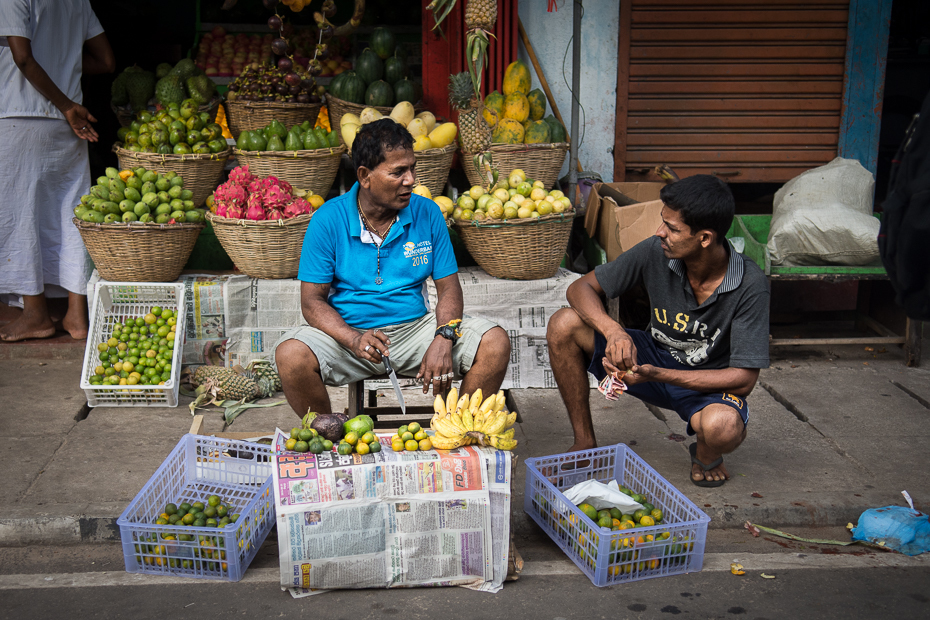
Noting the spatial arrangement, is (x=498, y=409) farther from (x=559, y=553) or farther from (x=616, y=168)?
(x=616, y=168)

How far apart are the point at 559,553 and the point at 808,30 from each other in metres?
4.53

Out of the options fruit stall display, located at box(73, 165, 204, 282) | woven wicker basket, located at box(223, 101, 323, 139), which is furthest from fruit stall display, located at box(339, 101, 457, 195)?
fruit stall display, located at box(73, 165, 204, 282)

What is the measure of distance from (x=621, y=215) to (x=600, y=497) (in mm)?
2325

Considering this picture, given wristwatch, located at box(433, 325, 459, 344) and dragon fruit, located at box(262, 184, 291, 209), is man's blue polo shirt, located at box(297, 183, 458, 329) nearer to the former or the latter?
wristwatch, located at box(433, 325, 459, 344)

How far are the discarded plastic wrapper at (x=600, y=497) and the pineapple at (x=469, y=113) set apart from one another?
9.40 feet

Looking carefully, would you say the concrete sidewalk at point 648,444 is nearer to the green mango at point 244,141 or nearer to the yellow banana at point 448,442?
the yellow banana at point 448,442

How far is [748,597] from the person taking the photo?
2.83 meters

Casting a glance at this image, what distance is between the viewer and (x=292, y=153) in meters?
4.96


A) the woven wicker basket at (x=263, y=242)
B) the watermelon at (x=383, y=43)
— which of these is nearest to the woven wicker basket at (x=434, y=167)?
the woven wicker basket at (x=263, y=242)

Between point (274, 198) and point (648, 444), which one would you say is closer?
point (648, 444)

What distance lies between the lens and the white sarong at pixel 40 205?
196 inches

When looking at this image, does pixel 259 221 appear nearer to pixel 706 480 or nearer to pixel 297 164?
pixel 297 164

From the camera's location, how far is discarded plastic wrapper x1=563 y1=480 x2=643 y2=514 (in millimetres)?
3012

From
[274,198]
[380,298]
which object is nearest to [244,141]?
[274,198]
